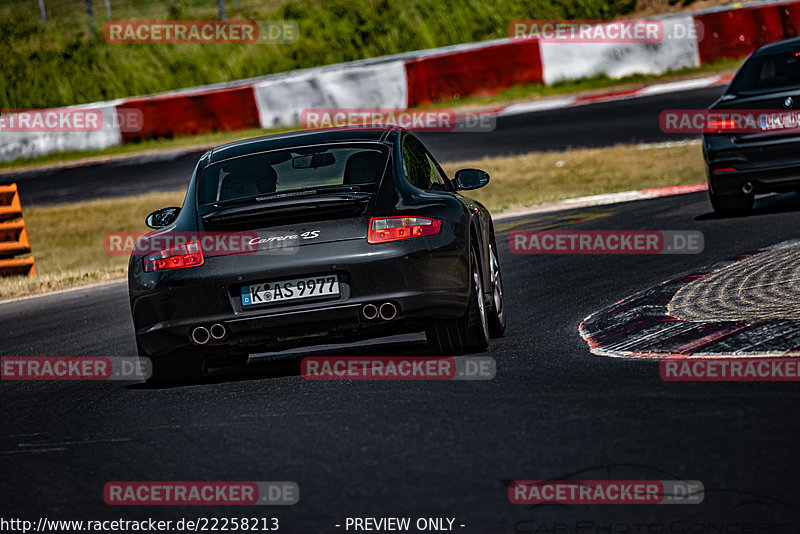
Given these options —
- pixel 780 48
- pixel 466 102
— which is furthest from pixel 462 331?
pixel 466 102

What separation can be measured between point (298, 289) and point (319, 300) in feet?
0.38

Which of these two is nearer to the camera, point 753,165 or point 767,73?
point 753,165

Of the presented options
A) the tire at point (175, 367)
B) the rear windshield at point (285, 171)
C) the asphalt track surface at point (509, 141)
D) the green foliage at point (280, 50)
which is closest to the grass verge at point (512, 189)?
the asphalt track surface at point (509, 141)

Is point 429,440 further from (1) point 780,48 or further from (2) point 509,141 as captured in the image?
(2) point 509,141

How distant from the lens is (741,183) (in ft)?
38.7

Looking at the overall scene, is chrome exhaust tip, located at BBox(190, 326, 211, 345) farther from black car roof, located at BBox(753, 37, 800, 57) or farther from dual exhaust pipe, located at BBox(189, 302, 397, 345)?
black car roof, located at BBox(753, 37, 800, 57)

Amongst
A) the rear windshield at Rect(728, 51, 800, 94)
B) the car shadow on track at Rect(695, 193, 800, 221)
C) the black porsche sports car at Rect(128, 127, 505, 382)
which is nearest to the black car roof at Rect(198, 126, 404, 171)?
the black porsche sports car at Rect(128, 127, 505, 382)

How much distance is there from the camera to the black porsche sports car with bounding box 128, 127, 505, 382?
20.6 feet

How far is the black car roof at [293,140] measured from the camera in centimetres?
714

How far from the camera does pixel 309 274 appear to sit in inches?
247

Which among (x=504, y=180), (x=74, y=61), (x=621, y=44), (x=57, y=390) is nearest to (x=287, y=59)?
(x=74, y=61)

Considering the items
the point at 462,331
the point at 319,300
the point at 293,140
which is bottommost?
the point at 462,331

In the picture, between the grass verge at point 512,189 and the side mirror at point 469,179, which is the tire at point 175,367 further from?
the grass verge at point 512,189

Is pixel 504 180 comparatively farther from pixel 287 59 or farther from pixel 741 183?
pixel 287 59
